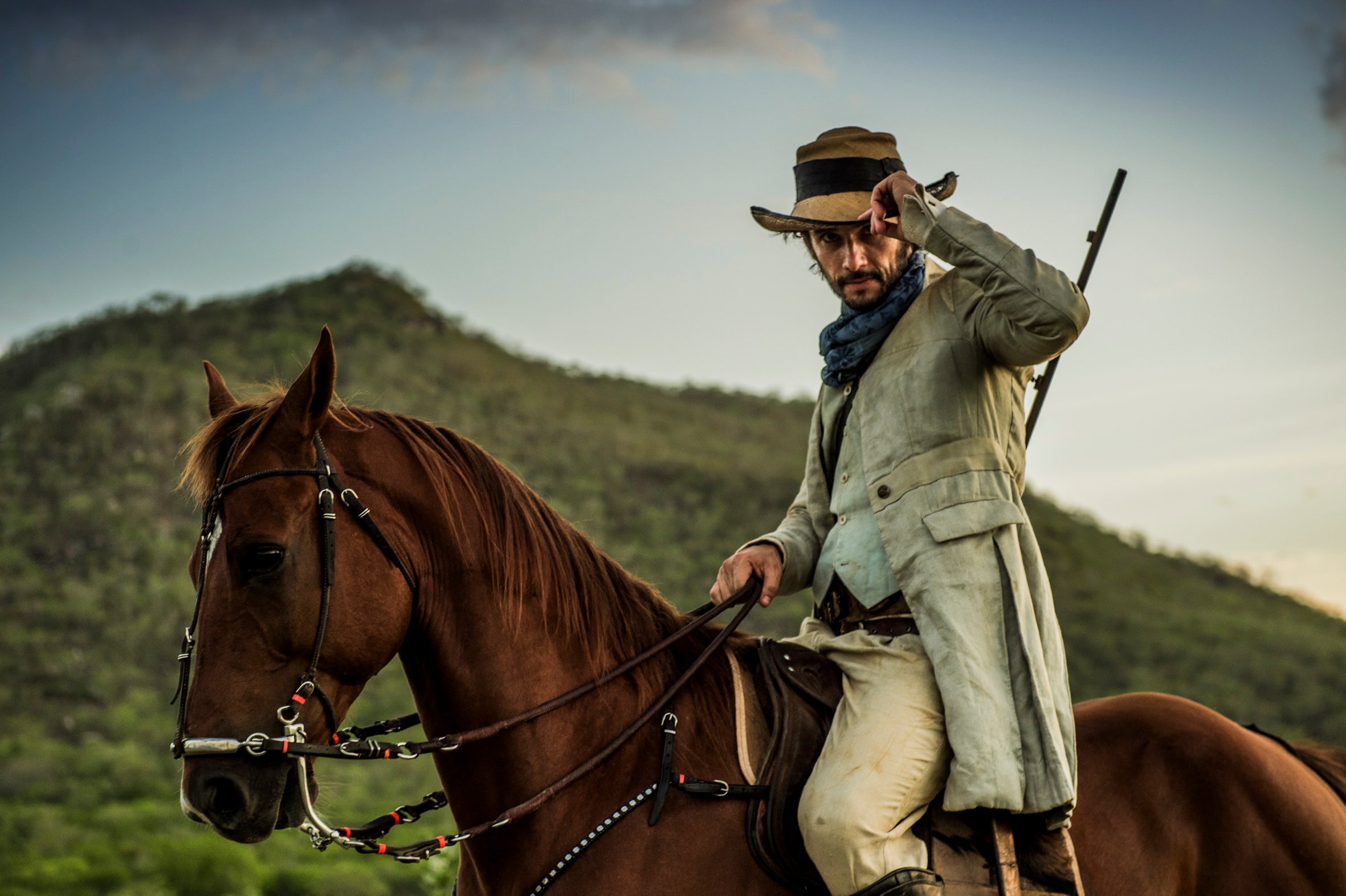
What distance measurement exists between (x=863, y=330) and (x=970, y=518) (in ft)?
2.35

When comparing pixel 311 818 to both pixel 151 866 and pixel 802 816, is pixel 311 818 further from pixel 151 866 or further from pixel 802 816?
pixel 151 866

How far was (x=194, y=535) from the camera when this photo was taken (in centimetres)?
2123

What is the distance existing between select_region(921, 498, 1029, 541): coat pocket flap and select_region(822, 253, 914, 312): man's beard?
0.77 meters

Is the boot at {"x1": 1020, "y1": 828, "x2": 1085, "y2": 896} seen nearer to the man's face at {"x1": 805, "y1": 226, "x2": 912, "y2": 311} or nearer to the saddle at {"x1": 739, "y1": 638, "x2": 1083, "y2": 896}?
the saddle at {"x1": 739, "y1": 638, "x2": 1083, "y2": 896}

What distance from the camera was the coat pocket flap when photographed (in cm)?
283

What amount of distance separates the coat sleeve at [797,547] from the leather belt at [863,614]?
0.15 m

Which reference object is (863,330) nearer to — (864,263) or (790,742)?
(864,263)

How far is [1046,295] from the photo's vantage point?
266 centimetres

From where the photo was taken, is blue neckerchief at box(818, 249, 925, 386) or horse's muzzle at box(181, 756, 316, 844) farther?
blue neckerchief at box(818, 249, 925, 386)

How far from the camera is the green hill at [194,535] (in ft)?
42.7

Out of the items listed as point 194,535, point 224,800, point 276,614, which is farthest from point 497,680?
point 194,535

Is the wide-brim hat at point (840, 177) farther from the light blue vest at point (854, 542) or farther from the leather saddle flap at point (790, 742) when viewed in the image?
the leather saddle flap at point (790, 742)

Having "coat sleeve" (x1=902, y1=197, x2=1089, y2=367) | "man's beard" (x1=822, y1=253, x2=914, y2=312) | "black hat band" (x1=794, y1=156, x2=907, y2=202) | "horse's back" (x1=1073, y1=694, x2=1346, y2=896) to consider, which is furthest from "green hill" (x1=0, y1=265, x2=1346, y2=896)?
"coat sleeve" (x1=902, y1=197, x2=1089, y2=367)

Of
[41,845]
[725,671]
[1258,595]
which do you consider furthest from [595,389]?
[725,671]
